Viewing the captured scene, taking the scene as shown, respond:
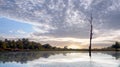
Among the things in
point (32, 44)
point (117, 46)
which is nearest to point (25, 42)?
point (32, 44)

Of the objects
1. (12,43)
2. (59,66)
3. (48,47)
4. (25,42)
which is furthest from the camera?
(48,47)

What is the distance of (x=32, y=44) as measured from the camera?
329 ft

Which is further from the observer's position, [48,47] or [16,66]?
[48,47]

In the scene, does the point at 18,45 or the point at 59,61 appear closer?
the point at 59,61

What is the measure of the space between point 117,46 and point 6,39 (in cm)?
3819

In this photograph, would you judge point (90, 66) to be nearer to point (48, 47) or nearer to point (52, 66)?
point (52, 66)

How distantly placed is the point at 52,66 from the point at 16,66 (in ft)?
8.66

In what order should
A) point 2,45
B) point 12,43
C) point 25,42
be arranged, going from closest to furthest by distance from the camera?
1. point 2,45
2. point 12,43
3. point 25,42

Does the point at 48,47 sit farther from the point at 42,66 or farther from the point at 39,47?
the point at 42,66

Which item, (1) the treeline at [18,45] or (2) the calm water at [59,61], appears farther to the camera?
(1) the treeline at [18,45]

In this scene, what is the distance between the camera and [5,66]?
1884 cm

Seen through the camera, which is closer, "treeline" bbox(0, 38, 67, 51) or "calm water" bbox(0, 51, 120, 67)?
"calm water" bbox(0, 51, 120, 67)

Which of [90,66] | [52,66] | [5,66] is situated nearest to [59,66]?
[52,66]

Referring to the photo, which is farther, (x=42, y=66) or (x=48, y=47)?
(x=48, y=47)
